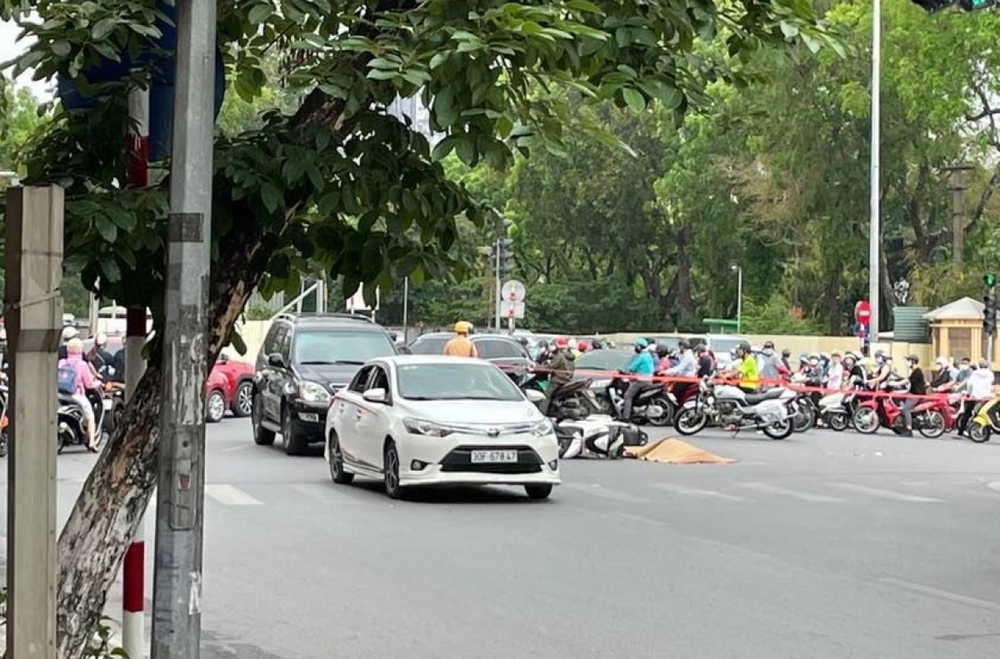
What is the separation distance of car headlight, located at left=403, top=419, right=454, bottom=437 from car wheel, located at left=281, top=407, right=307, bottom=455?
245 inches

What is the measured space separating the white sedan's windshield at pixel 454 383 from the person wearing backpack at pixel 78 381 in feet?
21.7

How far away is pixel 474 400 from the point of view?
16766mm

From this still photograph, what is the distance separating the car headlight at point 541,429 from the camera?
1611cm

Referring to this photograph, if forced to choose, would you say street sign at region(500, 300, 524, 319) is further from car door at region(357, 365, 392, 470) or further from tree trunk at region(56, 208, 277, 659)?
tree trunk at region(56, 208, 277, 659)

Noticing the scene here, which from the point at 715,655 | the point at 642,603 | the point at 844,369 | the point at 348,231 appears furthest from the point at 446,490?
the point at 844,369

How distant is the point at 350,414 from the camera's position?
57.9ft

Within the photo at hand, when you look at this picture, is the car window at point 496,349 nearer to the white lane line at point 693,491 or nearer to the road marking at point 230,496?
the white lane line at point 693,491

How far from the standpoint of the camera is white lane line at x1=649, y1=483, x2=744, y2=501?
17406mm

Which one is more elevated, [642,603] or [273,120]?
[273,120]

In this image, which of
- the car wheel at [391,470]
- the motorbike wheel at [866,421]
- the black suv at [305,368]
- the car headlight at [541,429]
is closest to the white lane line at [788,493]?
the car headlight at [541,429]

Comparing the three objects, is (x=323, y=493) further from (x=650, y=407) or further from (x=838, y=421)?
(x=838, y=421)

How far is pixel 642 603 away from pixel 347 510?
5.66 m

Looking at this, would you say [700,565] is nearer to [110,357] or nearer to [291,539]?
[291,539]

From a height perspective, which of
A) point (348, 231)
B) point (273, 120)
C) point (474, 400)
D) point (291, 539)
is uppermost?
point (273, 120)
